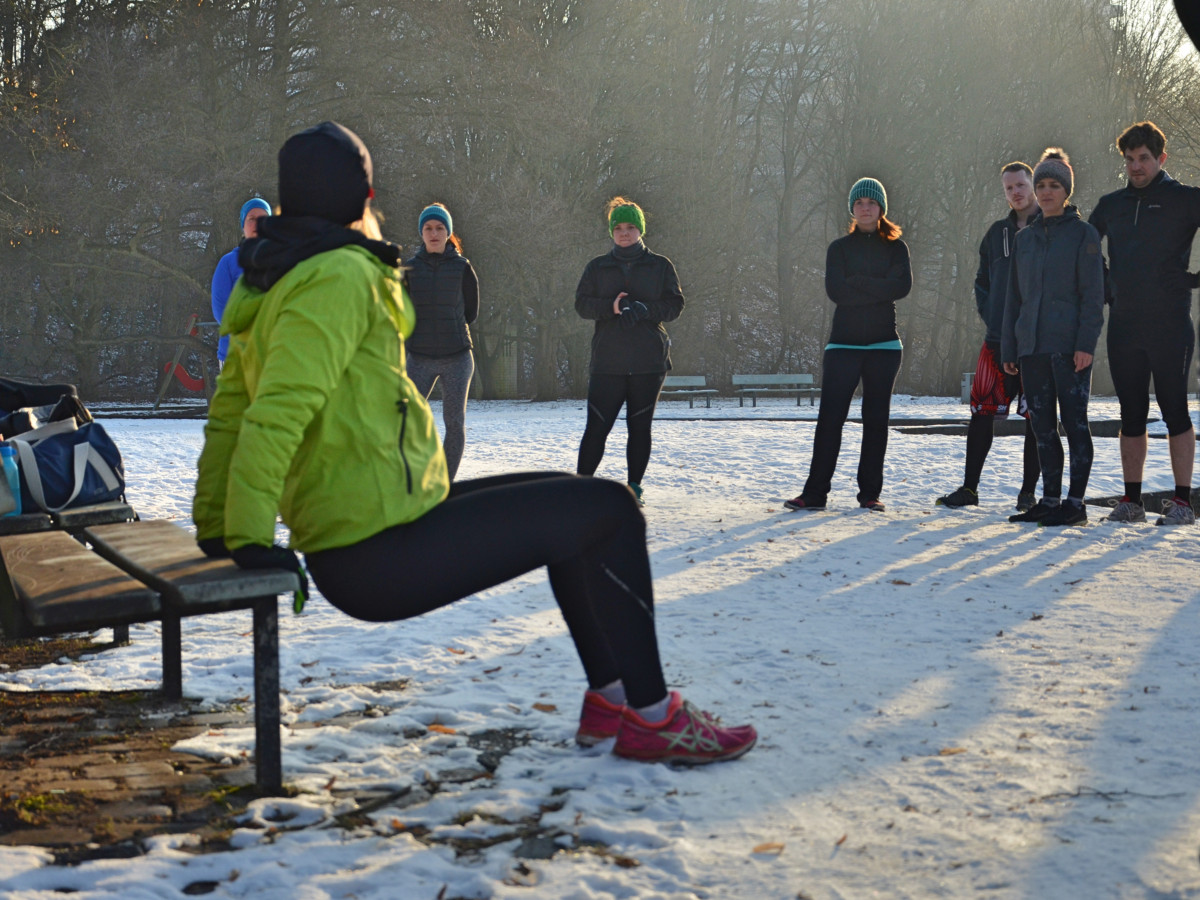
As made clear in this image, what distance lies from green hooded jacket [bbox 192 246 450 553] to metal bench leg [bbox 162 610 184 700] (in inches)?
41.9

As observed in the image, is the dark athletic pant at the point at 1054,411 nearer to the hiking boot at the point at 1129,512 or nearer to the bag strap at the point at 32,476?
the hiking boot at the point at 1129,512

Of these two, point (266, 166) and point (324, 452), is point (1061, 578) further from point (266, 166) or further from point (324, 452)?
point (266, 166)

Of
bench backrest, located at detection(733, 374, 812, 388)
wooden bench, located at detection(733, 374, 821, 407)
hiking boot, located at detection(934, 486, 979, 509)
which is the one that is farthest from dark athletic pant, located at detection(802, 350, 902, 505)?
bench backrest, located at detection(733, 374, 812, 388)

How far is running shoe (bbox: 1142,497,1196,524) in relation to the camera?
23.3ft

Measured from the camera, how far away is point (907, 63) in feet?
89.9

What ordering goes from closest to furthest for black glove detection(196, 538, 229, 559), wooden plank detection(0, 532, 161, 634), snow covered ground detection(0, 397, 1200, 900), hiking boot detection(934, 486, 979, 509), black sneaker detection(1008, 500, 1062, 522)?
snow covered ground detection(0, 397, 1200, 900), wooden plank detection(0, 532, 161, 634), black glove detection(196, 538, 229, 559), black sneaker detection(1008, 500, 1062, 522), hiking boot detection(934, 486, 979, 509)

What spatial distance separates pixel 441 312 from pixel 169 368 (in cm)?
1894

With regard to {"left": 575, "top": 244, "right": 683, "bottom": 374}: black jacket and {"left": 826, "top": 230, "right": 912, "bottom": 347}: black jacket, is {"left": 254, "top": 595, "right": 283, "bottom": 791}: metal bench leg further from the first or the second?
{"left": 826, "top": 230, "right": 912, "bottom": 347}: black jacket

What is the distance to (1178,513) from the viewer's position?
23.4 ft

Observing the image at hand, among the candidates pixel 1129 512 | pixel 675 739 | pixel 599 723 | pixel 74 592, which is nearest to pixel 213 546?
pixel 74 592

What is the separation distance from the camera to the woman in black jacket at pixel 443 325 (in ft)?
26.3

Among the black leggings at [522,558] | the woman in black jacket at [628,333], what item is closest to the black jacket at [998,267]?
the woman in black jacket at [628,333]

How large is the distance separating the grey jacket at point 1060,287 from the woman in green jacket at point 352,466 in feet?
16.1

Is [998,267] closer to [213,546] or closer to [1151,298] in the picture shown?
[1151,298]
